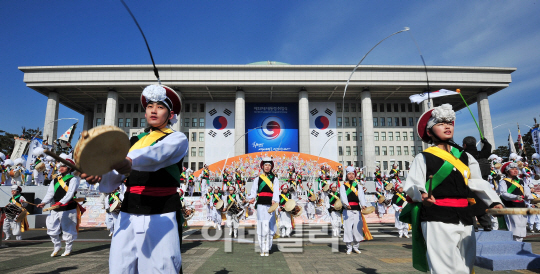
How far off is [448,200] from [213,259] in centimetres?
563

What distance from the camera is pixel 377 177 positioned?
63.7 feet

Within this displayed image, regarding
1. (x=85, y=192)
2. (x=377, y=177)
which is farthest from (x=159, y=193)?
(x=85, y=192)

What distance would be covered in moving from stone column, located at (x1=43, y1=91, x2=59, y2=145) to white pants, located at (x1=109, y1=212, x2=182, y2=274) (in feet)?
178

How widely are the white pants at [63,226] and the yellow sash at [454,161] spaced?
906 centimetres

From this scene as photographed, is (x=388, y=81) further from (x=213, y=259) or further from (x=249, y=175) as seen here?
(x=213, y=259)

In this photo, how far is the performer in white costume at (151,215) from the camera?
2.53m

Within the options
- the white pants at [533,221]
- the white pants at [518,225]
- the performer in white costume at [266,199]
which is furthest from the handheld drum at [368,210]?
the white pants at [533,221]

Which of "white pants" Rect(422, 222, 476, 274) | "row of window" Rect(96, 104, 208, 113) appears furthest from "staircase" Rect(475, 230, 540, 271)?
"row of window" Rect(96, 104, 208, 113)

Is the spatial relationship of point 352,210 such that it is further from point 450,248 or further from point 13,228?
point 13,228

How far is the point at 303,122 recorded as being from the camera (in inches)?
1955

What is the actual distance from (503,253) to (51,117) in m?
57.8

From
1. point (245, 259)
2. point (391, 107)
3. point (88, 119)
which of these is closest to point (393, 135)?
point (391, 107)

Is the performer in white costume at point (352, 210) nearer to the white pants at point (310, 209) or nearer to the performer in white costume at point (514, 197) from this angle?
the performer in white costume at point (514, 197)

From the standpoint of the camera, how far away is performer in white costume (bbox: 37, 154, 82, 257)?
324 inches
